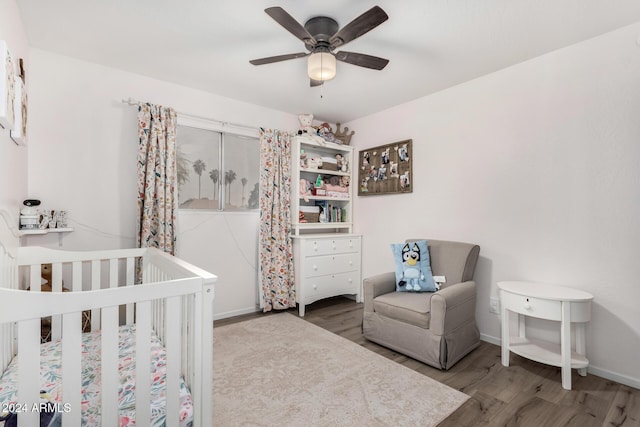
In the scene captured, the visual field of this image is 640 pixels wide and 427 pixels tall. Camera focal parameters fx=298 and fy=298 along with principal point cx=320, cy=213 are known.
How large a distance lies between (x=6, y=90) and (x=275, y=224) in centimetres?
234

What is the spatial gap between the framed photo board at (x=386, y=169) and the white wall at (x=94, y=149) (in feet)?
6.03

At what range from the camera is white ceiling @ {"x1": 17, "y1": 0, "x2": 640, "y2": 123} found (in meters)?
1.80

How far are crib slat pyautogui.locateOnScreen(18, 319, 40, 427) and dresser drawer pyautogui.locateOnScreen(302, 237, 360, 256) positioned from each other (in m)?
2.55

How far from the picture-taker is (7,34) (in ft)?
5.18

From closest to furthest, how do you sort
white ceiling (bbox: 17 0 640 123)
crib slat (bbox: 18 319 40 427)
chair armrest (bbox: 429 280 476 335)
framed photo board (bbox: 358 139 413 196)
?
Result: crib slat (bbox: 18 319 40 427) → white ceiling (bbox: 17 0 640 123) → chair armrest (bbox: 429 280 476 335) → framed photo board (bbox: 358 139 413 196)

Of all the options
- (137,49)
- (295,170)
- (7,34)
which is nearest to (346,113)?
(295,170)

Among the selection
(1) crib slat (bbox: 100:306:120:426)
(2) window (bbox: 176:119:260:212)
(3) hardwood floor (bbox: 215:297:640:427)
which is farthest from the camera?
(2) window (bbox: 176:119:260:212)

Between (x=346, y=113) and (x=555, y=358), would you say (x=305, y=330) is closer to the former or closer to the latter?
(x=555, y=358)

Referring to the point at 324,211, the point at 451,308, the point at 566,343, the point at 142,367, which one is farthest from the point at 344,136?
the point at 142,367

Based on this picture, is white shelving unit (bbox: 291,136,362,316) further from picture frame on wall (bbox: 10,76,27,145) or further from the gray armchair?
picture frame on wall (bbox: 10,76,27,145)

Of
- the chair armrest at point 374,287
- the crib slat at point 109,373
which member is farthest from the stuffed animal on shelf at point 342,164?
the crib slat at point 109,373

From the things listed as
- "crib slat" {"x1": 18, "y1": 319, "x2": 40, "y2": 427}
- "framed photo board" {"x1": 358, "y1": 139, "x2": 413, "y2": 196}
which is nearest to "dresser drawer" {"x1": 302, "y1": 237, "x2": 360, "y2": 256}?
"framed photo board" {"x1": 358, "y1": 139, "x2": 413, "y2": 196}

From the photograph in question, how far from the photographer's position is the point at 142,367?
1063mm

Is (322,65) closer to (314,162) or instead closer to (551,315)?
(314,162)
